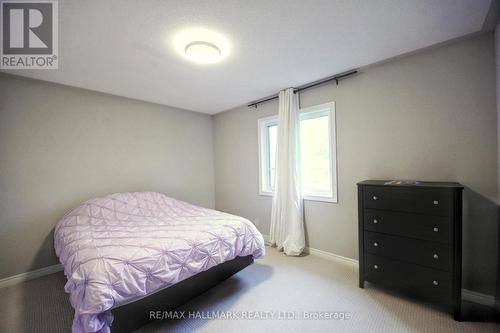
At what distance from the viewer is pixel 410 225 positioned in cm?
183

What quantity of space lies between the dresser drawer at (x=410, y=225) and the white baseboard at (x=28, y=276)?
3.72 meters

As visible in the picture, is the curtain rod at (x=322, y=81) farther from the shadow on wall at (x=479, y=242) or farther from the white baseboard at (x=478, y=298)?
the white baseboard at (x=478, y=298)

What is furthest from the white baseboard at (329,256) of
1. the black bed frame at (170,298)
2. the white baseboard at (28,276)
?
the white baseboard at (28,276)

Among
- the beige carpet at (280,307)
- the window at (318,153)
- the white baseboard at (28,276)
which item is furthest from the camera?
the window at (318,153)

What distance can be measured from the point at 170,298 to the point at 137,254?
492 mm

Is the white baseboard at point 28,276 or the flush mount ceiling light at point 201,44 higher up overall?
the flush mount ceiling light at point 201,44

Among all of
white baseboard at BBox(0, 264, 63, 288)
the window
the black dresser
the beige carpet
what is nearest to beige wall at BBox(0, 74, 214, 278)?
white baseboard at BBox(0, 264, 63, 288)

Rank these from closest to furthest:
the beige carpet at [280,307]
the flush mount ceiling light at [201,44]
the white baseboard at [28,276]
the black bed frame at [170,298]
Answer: the black bed frame at [170,298]
the beige carpet at [280,307]
the flush mount ceiling light at [201,44]
the white baseboard at [28,276]

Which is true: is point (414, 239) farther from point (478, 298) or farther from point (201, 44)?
point (201, 44)

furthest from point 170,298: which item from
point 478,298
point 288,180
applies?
point 478,298

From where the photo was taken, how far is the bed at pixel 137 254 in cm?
133

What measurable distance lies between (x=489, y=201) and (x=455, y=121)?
0.75 meters

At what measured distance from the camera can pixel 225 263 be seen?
7.03 feet

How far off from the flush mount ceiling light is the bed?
65.8 inches
